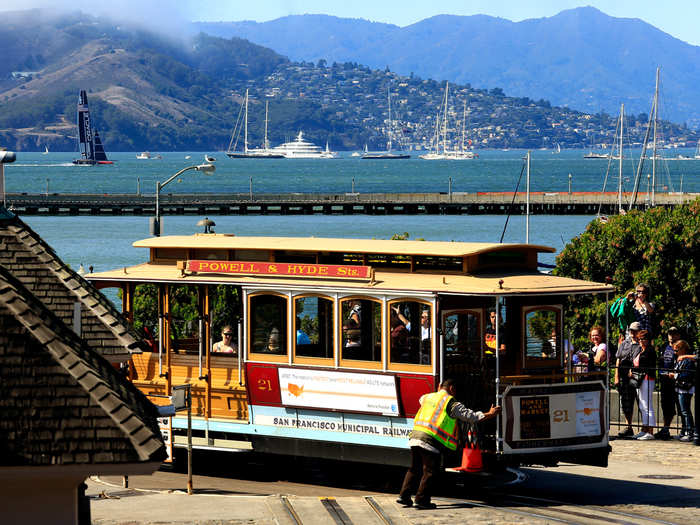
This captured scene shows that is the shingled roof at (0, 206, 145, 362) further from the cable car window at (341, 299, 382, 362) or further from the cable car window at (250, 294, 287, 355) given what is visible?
the cable car window at (341, 299, 382, 362)

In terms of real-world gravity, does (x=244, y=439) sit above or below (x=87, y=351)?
below

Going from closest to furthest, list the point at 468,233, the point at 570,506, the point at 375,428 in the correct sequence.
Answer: the point at 570,506 → the point at 375,428 → the point at 468,233

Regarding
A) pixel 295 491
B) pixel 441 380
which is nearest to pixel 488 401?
pixel 441 380

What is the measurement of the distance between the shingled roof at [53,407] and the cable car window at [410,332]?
8976 millimetres

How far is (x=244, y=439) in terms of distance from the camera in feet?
59.5

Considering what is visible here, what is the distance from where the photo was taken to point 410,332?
1652 cm

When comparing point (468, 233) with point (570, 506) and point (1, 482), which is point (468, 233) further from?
point (1, 482)

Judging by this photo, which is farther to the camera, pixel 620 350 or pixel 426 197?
pixel 426 197

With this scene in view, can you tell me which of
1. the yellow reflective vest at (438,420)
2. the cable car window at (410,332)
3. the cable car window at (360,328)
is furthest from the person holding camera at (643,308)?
the yellow reflective vest at (438,420)

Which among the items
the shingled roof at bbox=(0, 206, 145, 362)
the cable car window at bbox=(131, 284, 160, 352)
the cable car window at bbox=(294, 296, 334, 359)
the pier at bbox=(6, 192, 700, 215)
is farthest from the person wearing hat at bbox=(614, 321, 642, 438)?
the pier at bbox=(6, 192, 700, 215)

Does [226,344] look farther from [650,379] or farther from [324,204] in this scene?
[324,204]

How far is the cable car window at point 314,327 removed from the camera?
674 inches

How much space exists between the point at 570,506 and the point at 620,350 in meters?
5.21

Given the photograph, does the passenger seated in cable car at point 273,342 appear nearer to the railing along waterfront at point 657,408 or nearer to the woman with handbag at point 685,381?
the railing along waterfront at point 657,408
